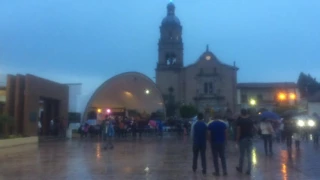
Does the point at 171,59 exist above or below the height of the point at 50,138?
above

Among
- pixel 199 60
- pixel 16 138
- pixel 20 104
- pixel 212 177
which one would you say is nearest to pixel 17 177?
pixel 212 177

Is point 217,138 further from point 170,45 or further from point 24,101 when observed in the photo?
point 170,45

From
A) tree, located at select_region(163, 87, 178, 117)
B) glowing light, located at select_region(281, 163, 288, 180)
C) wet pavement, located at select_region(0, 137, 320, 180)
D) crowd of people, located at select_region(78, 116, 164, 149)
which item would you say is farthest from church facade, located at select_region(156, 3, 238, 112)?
glowing light, located at select_region(281, 163, 288, 180)

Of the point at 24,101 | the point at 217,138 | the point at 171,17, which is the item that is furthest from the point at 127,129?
the point at 171,17

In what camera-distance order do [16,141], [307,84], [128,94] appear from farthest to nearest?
1. [307,84]
2. [128,94]
3. [16,141]

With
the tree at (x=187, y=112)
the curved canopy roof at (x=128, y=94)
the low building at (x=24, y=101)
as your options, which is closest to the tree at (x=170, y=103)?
the tree at (x=187, y=112)

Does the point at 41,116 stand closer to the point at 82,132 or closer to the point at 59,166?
the point at 82,132

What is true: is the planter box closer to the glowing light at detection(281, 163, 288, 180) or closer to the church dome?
the glowing light at detection(281, 163, 288, 180)

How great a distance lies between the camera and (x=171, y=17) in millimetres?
86312

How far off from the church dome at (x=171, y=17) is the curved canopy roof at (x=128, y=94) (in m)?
18.4

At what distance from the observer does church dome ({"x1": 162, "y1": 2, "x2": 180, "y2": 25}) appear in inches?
3329

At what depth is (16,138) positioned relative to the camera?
2889 centimetres

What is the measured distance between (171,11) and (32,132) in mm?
56928

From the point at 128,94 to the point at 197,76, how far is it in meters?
18.4
